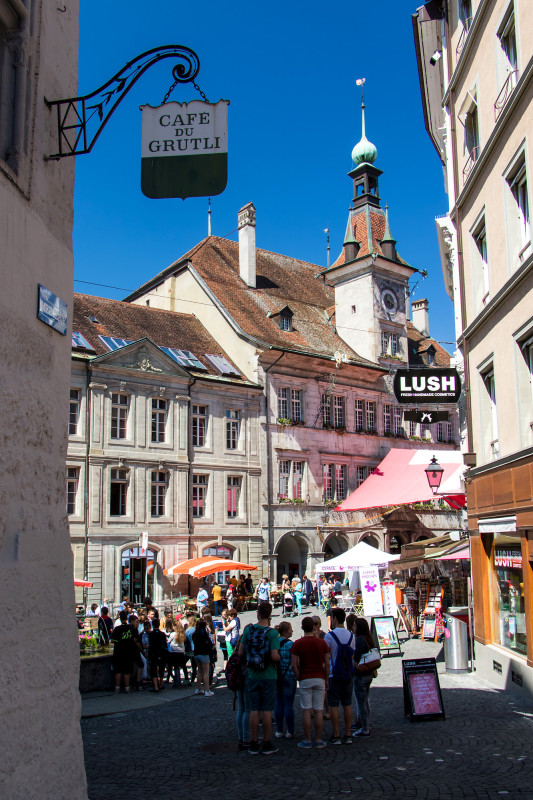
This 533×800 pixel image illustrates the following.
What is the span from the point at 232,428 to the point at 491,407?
66.4ft

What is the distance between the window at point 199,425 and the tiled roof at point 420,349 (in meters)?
16.1

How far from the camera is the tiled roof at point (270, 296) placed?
126 feet

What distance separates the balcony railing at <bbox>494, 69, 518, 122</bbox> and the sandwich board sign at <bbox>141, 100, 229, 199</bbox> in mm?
6958

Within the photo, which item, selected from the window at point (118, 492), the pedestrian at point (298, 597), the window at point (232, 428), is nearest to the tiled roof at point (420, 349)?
the window at point (232, 428)

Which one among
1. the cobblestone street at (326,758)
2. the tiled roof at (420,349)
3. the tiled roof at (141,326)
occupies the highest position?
the tiled roof at (420,349)

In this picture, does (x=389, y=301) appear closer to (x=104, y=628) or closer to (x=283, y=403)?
(x=283, y=403)

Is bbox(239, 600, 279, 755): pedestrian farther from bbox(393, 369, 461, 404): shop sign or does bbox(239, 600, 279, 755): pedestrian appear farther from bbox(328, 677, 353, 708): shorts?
bbox(393, 369, 461, 404): shop sign

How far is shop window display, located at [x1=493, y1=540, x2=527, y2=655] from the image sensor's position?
513 inches

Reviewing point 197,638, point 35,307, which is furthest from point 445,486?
point 35,307

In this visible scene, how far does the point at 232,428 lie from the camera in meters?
34.8

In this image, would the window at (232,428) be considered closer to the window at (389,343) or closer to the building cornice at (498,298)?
the window at (389,343)

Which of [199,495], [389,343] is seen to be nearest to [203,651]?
[199,495]

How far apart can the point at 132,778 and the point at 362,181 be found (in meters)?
42.8

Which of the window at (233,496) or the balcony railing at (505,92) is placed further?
the window at (233,496)
